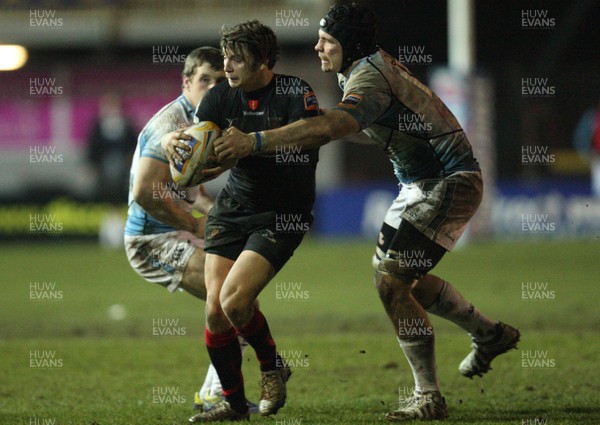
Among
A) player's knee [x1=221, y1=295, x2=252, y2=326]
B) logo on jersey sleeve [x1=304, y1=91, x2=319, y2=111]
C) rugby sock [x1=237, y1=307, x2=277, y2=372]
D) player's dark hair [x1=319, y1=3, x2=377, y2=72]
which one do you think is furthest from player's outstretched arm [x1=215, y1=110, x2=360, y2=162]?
rugby sock [x1=237, y1=307, x2=277, y2=372]

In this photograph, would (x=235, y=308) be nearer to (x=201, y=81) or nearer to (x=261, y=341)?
(x=261, y=341)

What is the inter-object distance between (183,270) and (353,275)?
9.25 m

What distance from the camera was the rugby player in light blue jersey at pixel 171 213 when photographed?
712cm

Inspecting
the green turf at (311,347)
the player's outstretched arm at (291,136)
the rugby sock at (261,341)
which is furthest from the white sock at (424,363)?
the player's outstretched arm at (291,136)

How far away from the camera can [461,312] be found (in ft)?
23.5

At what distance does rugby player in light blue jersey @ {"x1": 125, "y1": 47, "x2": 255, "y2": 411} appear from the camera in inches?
281

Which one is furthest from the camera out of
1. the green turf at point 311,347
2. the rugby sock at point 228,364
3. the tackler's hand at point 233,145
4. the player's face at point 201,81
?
the player's face at point 201,81

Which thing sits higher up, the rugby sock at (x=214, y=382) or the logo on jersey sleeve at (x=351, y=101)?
the logo on jersey sleeve at (x=351, y=101)

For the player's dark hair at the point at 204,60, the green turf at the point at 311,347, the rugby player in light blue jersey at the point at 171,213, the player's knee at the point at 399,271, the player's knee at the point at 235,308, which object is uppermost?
the player's dark hair at the point at 204,60

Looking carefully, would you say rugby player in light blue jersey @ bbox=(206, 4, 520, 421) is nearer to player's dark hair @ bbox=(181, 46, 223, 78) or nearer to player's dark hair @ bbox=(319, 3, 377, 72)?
player's dark hair @ bbox=(319, 3, 377, 72)

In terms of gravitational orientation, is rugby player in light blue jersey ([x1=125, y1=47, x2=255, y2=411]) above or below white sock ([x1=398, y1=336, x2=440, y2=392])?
above

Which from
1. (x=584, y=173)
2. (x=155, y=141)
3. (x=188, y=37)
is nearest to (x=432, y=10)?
(x=188, y=37)

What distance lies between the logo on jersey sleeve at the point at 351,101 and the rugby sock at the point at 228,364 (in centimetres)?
164

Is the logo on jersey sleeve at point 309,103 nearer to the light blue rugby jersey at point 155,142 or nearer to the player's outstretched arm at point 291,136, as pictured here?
the player's outstretched arm at point 291,136
